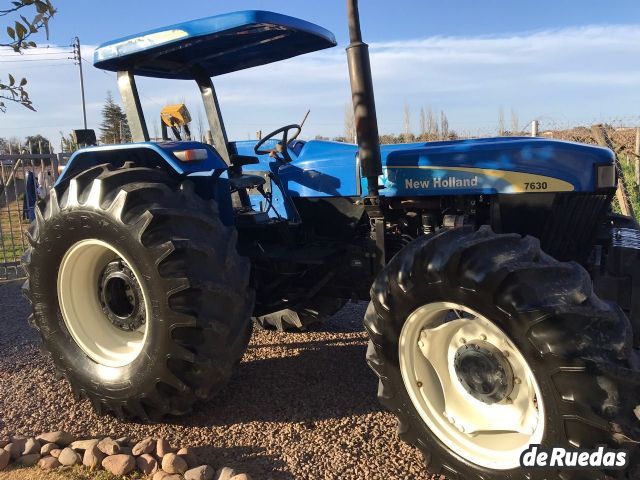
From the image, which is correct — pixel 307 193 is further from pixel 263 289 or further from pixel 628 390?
pixel 628 390

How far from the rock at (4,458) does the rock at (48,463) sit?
0.17 m

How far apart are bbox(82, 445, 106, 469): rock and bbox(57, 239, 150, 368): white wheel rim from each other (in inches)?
25.2

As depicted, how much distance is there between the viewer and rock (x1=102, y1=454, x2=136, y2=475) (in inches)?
103

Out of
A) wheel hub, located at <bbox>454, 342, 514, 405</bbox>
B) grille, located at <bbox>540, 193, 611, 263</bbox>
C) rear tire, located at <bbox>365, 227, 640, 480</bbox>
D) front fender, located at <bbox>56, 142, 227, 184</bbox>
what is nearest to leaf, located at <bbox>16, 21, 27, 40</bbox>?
front fender, located at <bbox>56, 142, 227, 184</bbox>

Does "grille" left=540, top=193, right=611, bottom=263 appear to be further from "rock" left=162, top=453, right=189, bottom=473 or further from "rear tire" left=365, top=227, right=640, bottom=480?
"rock" left=162, top=453, right=189, bottom=473

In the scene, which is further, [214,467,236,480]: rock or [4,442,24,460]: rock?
[4,442,24,460]: rock

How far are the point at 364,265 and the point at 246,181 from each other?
94 centimetres

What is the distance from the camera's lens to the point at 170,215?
289cm

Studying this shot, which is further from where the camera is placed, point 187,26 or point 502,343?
point 187,26

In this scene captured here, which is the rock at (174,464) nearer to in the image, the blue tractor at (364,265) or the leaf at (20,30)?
the blue tractor at (364,265)

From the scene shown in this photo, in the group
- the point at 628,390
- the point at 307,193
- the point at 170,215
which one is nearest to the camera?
the point at 628,390

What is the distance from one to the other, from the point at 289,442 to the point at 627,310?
1900 millimetres

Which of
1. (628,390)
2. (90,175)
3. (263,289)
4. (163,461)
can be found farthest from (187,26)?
(628,390)

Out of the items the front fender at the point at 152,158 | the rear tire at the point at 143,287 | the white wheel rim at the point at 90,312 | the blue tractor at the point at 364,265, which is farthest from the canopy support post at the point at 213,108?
the white wheel rim at the point at 90,312
